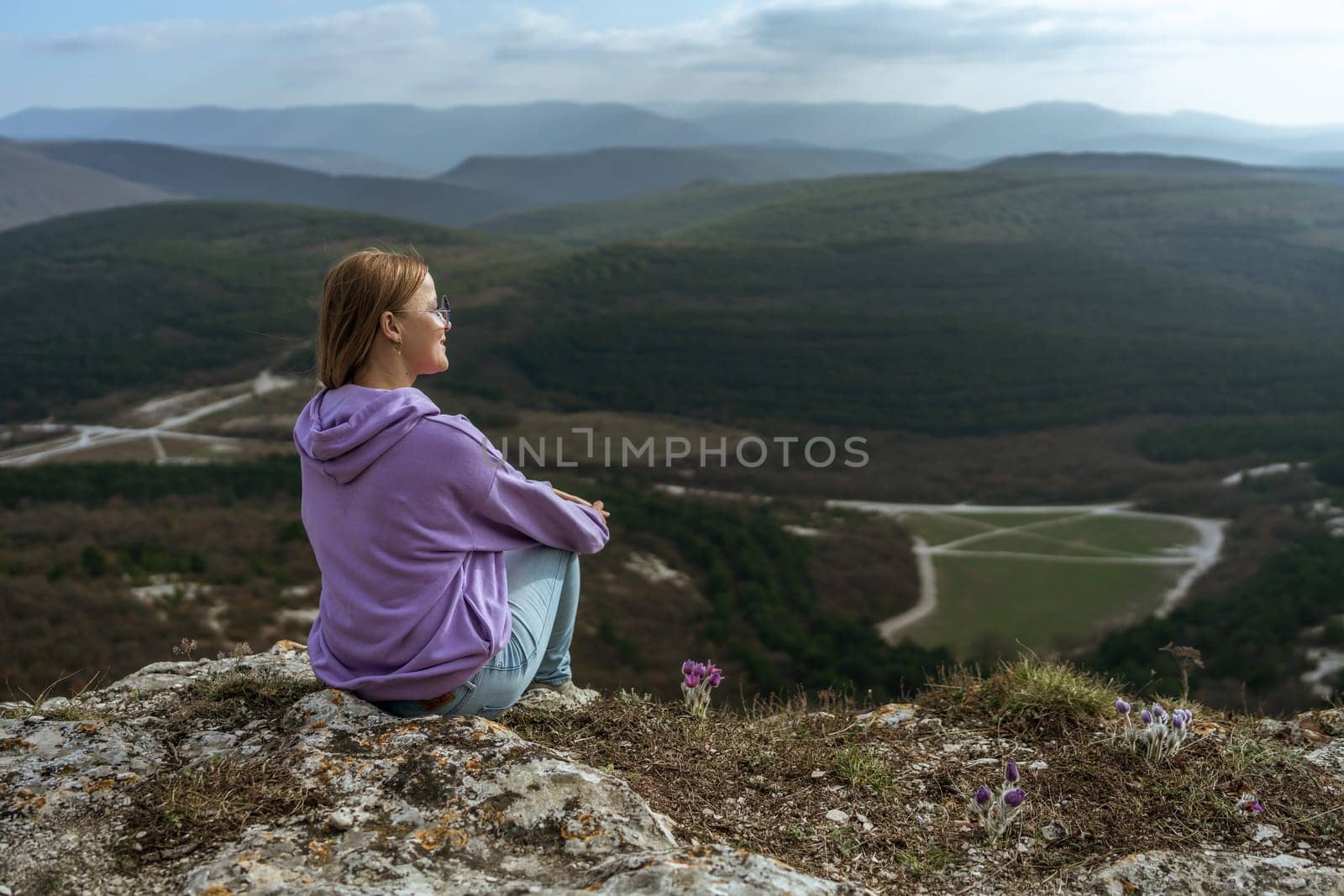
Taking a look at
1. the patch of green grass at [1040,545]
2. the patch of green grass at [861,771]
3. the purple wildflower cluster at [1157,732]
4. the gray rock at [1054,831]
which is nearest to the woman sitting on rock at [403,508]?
the patch of green grass at [861,771]

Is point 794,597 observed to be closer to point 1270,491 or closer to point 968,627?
point 968,627

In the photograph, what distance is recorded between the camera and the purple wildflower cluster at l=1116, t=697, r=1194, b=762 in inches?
151

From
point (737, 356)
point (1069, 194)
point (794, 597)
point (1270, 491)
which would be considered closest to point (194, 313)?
point (737, 356)

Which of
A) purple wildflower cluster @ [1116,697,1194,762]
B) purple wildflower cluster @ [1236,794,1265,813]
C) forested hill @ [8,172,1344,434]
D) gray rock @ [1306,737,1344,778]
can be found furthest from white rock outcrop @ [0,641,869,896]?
forested hill @ [8,172,1344,434]

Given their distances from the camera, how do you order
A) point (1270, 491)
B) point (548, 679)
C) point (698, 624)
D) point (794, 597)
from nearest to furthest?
point (548, 679) → point (698, 624) → point (794, 597) → point (1270, 491)

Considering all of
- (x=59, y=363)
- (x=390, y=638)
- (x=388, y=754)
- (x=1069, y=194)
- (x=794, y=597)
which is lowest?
(x=794, y=597)

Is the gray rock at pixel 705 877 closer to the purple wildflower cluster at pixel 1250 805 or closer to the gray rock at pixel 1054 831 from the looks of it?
the gray rock at pixel 1054 831

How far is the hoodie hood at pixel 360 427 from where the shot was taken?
10.6 ft

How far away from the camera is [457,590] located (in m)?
3.40

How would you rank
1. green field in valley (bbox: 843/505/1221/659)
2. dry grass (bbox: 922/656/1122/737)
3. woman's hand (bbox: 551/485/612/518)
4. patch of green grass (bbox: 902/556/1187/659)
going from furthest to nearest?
green field in valley (bbox: 843/505/1221/659), patch of green grass (bbox: 902/556/1187/659), dry grass (bbox: 922/656/1122/737), woman's hand (bbox: 551/485/612/518)

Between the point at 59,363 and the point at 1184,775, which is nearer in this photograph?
the point at 1184,775

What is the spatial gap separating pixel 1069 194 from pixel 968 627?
121 metres

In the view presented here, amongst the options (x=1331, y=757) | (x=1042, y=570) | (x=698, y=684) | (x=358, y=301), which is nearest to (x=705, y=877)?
(x=698, y=684)

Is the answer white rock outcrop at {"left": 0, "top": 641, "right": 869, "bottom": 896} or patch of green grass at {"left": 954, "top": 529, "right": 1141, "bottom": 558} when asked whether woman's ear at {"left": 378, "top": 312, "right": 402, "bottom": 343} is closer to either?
white rock outcrop at {"left": 0, "top": 641, "right": 869, "bottom": 896}
